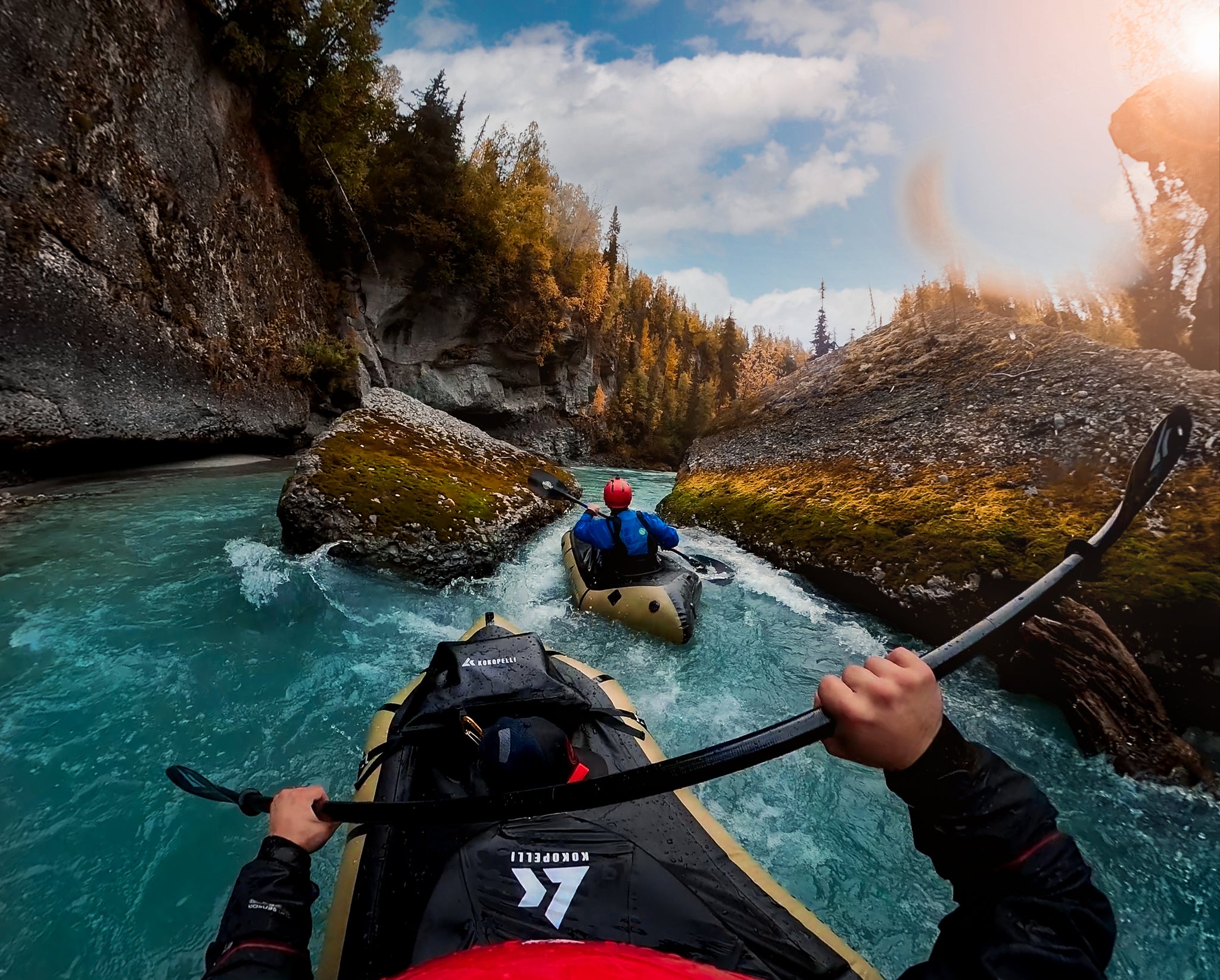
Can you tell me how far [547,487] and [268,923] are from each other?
7116 mm

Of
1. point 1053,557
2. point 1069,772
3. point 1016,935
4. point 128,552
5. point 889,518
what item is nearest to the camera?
point 1016,935

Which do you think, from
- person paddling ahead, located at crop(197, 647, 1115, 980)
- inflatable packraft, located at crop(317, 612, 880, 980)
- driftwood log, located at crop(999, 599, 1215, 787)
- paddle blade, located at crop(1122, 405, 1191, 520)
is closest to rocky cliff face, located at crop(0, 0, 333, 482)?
inflatable packraft, located at crop(317, 612, 880, 980)

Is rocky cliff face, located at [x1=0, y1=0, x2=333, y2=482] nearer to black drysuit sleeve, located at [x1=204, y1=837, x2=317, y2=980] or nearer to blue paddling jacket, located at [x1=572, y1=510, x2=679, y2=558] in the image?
blue paddling jacket, located at [x1=572, y1=510, x2=679, y2=558]

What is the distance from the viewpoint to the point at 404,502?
6.03m

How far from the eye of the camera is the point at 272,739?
135 inches

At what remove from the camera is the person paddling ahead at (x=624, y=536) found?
5391 millimetres

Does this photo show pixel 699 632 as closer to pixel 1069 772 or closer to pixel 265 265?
pixel 1069 772

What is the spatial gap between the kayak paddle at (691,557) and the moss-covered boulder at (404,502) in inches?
11.2

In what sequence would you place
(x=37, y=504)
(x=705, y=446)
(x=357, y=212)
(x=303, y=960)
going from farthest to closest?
(x=357, y=212), (x=705, y=446), (x=37, y=504), (x=303, y=960)

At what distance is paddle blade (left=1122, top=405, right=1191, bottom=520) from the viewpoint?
1438 mm

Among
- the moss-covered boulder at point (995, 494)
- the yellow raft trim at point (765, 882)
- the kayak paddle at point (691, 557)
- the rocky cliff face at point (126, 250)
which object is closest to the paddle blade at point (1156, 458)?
the yellow raft trim at point (765, 882)

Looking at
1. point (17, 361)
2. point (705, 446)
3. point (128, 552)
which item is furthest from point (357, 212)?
point (128, 552)

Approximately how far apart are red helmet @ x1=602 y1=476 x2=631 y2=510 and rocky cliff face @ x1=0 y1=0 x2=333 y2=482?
320 inches

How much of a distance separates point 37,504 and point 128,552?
8.43 feet
